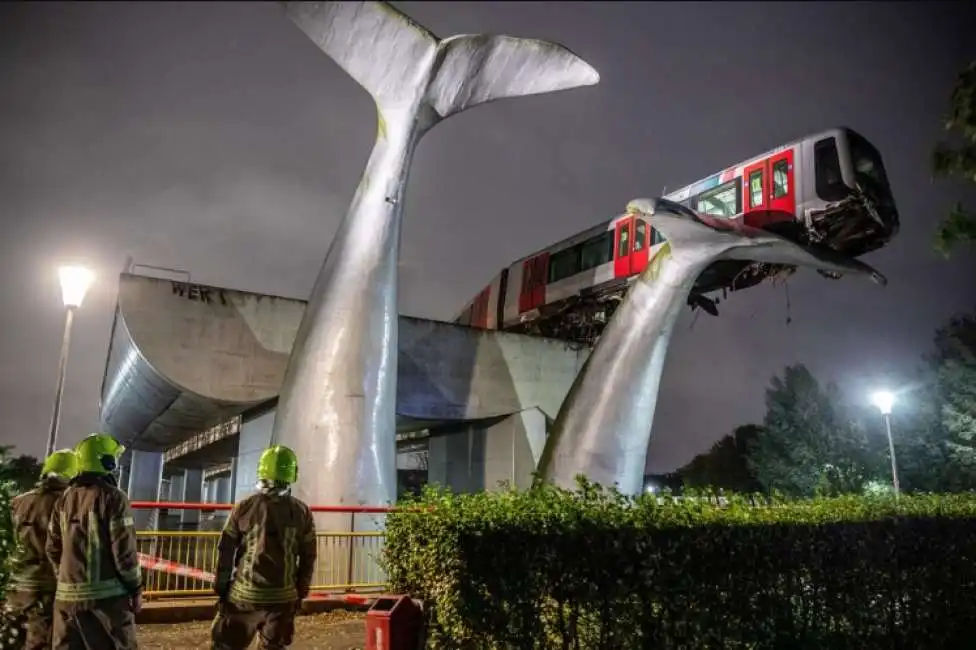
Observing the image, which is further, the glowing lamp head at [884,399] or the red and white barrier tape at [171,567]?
the glowing lamp head at [884,399]

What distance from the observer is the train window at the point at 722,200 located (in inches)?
641

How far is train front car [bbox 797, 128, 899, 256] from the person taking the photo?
47.8 feet

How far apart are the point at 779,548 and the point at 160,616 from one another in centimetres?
695

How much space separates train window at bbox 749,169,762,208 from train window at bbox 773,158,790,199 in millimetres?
364

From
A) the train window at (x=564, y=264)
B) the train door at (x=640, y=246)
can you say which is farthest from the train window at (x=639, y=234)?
the train window at (x=564, y=264)

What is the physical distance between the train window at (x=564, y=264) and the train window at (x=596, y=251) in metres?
0.29

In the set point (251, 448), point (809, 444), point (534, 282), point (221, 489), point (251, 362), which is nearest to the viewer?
point (251, 362)

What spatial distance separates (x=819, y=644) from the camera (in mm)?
6332

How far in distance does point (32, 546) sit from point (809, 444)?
130 ft

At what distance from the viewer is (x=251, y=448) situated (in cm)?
1862

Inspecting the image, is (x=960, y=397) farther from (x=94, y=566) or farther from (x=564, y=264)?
(x=94, y=566)

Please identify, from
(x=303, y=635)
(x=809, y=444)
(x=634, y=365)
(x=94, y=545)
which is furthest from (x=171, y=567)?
(x=809, y=444)

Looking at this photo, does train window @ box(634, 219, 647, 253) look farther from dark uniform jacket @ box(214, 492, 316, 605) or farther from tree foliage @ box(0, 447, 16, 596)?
tree foliage @ box(0, 447, 16, 596)

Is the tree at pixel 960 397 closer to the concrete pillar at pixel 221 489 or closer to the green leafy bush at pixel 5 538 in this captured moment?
the green leafy bush at pixel 5 538
